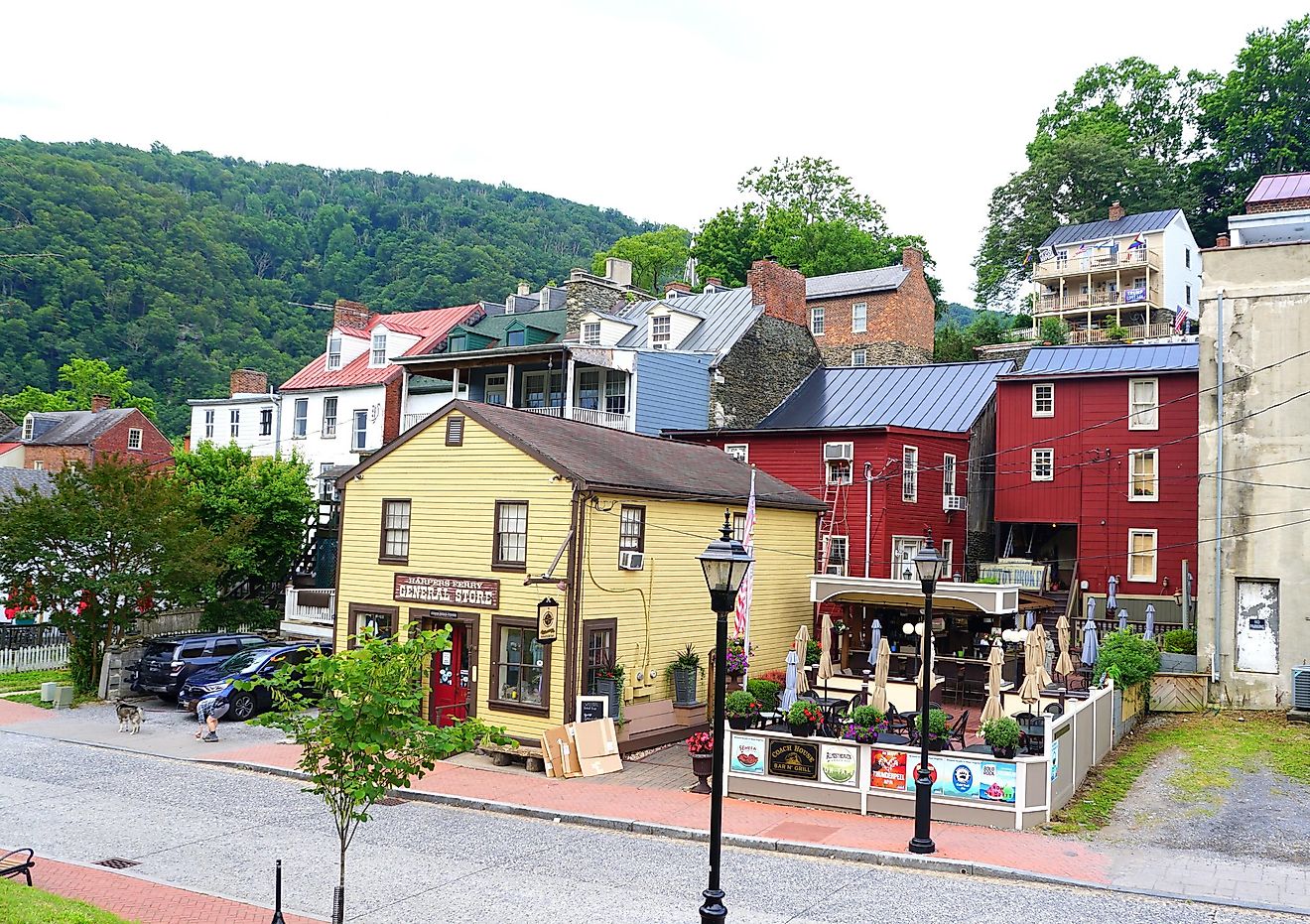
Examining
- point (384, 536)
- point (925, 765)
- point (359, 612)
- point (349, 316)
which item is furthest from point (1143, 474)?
point (349, 316)

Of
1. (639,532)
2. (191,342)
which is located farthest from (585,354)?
(191,342)

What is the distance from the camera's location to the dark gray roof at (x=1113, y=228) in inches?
2255

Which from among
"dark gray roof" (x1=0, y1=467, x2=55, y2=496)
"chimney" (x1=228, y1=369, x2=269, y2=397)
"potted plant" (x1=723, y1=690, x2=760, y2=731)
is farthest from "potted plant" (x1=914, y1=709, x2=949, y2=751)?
"chimney" (x1=228, y1=369, x2=269, y2=397)

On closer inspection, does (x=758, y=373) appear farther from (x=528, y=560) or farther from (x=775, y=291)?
(x=528, y=560)

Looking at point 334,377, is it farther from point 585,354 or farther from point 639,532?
point 639,532

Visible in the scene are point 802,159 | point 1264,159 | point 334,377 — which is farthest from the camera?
point 802,159

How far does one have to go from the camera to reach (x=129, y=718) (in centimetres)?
2361

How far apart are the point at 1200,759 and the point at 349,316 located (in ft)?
135

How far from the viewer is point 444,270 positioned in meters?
87.6

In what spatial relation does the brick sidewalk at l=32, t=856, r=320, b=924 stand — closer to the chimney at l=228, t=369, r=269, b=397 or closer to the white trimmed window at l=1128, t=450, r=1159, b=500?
the white trimmed window at l=1128, t=450, r=1159, b=500

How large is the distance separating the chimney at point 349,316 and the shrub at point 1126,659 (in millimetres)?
36810

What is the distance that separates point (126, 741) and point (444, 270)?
6840 centimetres

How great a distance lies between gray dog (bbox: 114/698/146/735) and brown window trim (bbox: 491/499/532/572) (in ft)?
29.0

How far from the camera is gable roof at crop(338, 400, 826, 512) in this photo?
72.3ft
